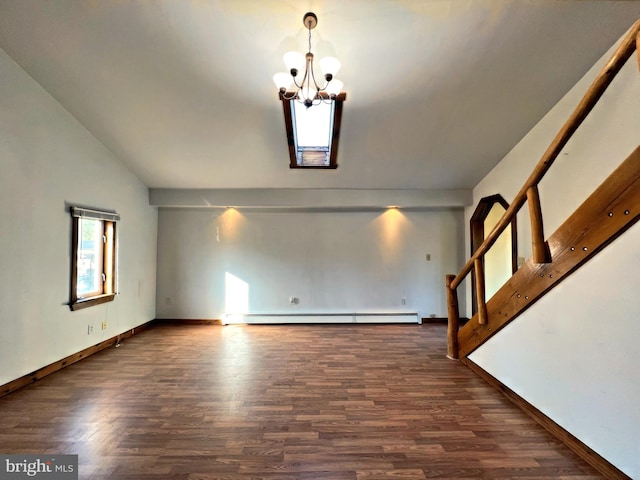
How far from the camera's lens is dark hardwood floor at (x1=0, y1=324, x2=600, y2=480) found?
182 cm

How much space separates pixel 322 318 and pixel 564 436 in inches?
148

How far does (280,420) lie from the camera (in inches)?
90.7

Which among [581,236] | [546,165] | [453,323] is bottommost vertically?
[453,323]

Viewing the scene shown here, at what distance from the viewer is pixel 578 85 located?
2922 millimetres

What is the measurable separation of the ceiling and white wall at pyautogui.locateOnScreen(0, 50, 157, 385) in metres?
0.24

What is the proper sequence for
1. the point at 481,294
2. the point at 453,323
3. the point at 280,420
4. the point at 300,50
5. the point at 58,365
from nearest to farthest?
the point at 280,420 → the point at 300,50 → the point at 481,294 → the point at 58,365 → the point at 453,323

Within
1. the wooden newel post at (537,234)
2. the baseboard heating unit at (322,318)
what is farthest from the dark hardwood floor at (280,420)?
the baseboard heating unit at (322,318)

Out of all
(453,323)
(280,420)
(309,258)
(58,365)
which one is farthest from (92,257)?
(453,323)

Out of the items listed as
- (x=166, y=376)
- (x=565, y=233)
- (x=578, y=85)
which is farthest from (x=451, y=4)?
(x=166, y=376)

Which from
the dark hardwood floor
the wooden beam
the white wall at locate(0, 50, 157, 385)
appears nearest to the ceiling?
the white wall at locate(0, 50, 157, 385)

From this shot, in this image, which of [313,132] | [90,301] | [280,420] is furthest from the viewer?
[313,132]

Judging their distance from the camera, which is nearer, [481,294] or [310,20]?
[310,20]

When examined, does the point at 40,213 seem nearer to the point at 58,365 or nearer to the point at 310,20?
the point at 58,365

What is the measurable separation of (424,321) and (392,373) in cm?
246
